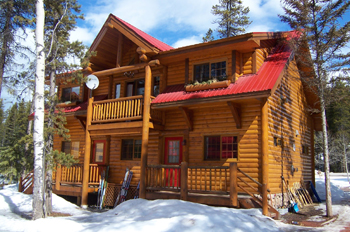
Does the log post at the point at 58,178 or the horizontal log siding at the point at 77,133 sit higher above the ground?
the horizontal log siding at the point at 77,133

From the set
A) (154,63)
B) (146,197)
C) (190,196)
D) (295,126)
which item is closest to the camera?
(190,196)

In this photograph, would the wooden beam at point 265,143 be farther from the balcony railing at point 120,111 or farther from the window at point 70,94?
the window at point 70,94

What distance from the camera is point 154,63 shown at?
13641 mm

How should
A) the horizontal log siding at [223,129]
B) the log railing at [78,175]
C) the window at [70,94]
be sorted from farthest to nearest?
the window at [70,94] < the log railing at [78,175] < the horizontal log siding at [223,129]

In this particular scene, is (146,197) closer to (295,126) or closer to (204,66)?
(204,66)

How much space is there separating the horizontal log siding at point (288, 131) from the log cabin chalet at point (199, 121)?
0.16 feet

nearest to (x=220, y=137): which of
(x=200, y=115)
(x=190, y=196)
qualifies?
(x=200, y=115)

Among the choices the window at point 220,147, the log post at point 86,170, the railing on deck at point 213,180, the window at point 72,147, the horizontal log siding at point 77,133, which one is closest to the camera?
the railing on deck at point 213,180

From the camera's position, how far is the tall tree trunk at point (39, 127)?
10.0 meters

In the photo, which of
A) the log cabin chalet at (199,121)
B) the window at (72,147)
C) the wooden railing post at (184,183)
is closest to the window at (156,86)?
the log cabin chalet at (199,121)

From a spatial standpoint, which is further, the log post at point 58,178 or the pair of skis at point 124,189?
the log post at point 58,178

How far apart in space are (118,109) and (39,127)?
13.7 ft

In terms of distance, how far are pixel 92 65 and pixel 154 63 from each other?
414 cm

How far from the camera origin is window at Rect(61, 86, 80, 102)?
60.5ft
